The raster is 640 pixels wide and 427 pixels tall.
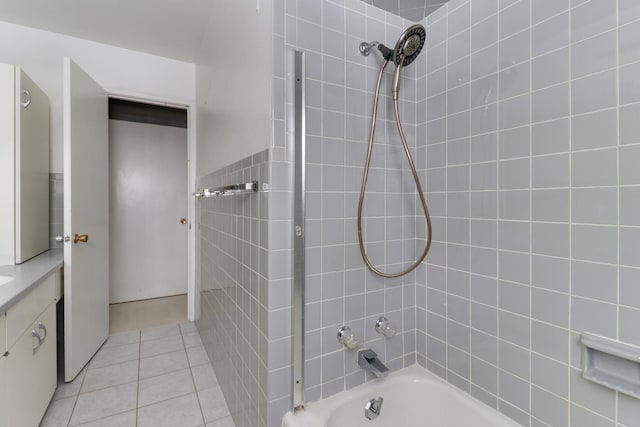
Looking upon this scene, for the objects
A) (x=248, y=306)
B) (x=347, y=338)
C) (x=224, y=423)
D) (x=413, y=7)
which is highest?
(x=413, y=7)

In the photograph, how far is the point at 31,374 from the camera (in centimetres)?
138

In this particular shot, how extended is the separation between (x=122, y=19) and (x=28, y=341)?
214 cm

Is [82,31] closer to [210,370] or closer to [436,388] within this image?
[210,370]

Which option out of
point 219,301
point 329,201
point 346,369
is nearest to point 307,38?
point 329,201

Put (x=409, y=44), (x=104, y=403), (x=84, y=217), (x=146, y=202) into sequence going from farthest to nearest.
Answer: (x=146, y=202) → (x=84, y=217) → (x=104, y=403) → (x=409, y=44)

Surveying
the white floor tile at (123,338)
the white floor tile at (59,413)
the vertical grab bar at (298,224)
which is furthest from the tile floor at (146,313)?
the vertical grab bar at (298,224)

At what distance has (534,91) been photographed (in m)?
0.99

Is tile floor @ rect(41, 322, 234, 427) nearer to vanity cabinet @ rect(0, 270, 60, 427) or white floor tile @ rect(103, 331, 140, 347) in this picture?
white floor tile @ rect(103, 331, 140, 347)

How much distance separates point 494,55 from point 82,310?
9.04 ft

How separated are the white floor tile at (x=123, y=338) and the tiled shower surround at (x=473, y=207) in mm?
1391

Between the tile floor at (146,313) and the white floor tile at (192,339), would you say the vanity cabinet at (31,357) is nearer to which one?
the white floor tile at (192,339)

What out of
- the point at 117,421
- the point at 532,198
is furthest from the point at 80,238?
the point at 532,198

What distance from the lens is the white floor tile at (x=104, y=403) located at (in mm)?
1572

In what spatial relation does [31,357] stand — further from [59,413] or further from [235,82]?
[235,82]
